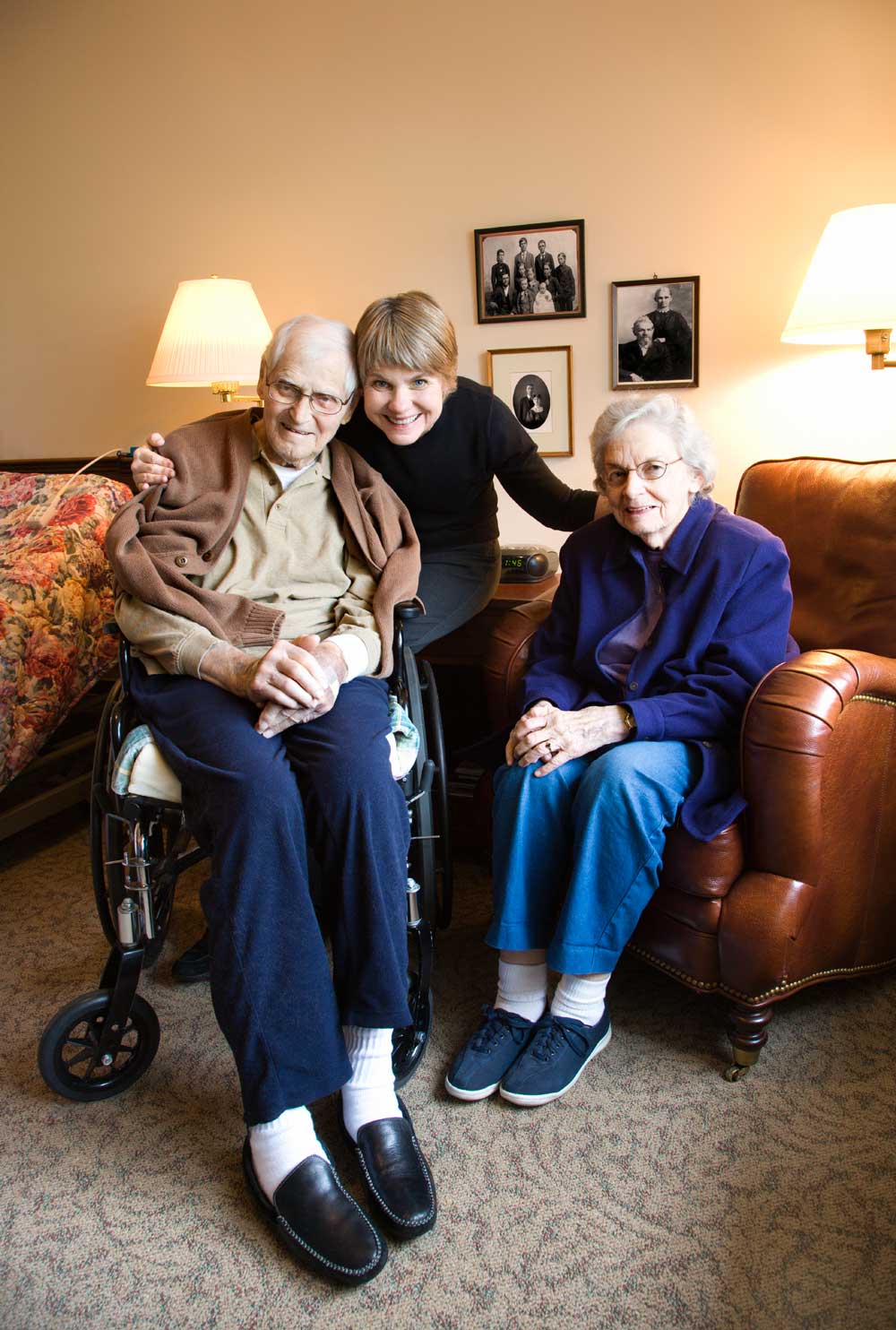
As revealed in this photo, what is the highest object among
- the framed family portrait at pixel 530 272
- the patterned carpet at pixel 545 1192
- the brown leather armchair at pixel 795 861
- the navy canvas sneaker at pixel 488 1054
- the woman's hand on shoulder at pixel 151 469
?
the framed family portrait at pixel 530 272

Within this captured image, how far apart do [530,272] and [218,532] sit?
152cm

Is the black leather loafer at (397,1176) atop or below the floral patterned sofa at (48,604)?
below

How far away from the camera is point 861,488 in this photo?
1.88 metres

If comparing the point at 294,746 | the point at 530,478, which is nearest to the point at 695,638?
the point at 530,478

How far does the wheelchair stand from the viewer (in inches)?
59.8

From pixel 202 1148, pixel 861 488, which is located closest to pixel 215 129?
pixel 861 488

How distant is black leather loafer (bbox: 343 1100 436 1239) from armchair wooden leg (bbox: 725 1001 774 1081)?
0.54 metres

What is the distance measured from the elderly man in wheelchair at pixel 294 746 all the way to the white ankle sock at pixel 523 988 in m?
0.27

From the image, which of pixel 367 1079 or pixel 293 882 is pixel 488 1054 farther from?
pixel 293 882

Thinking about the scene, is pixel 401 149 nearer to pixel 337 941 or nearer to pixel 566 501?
pixel 566 501

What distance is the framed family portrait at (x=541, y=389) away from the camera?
279cm

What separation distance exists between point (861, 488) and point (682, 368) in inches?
36.5

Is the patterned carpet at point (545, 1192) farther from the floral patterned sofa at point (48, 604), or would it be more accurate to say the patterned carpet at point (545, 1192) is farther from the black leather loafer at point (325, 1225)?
the floral patterned sofa at point (48, 604)

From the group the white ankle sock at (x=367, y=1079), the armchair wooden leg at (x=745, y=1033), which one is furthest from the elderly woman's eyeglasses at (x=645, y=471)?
the white ankle sock at (x=367, y=1079)
